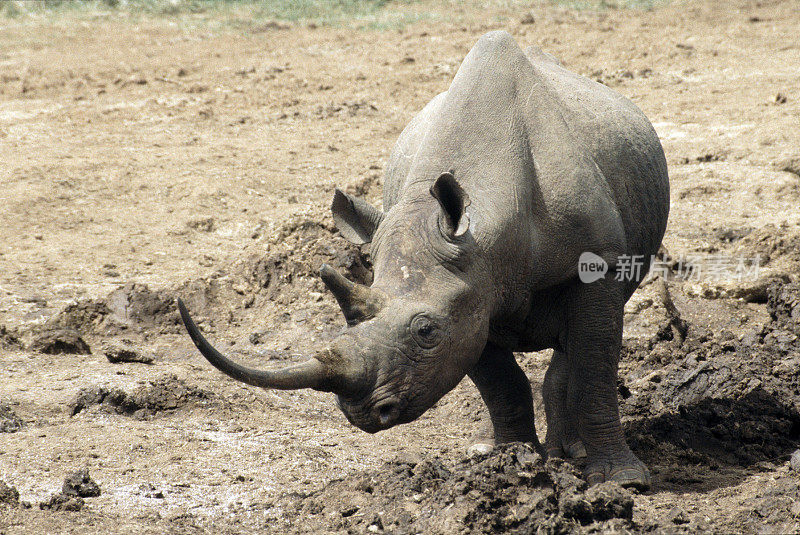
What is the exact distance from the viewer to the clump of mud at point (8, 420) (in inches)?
248

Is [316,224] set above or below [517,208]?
below

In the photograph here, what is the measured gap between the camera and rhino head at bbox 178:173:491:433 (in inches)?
178

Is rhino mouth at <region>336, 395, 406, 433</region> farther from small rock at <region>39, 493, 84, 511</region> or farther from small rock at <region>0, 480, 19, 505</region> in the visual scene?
small rock at <region>0, 480, 19, 505</region>

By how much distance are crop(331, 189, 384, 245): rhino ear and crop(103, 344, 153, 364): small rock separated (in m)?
2.77

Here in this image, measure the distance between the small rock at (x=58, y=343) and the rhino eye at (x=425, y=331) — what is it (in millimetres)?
4033

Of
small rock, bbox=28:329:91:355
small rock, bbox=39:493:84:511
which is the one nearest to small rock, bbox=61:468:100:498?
small rock, bbox=39:493:84:511

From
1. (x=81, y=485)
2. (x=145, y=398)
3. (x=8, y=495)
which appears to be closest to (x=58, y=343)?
(x=145, y=398)

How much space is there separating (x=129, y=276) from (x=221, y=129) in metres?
3.99

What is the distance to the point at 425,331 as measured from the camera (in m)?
4.70

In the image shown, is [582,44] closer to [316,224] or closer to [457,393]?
[316,224]

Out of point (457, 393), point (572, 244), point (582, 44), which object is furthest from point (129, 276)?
point (582, 44)

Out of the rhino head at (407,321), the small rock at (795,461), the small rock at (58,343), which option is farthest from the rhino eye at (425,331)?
the small rock at (58,343)

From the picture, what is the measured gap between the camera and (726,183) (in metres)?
10.6

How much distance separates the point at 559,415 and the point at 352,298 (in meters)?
2.42
